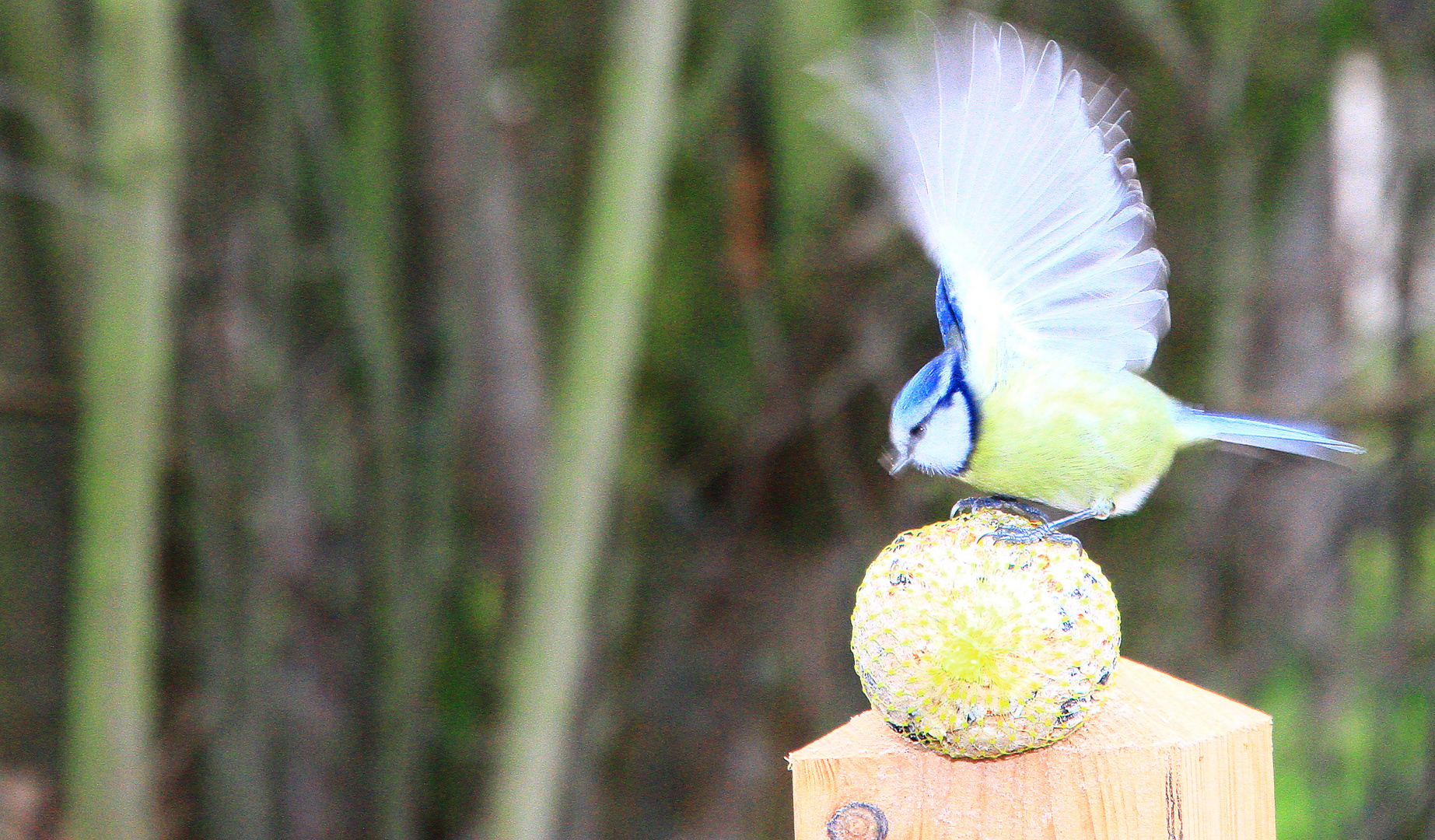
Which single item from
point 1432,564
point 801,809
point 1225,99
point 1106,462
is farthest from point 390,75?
point 1432,564

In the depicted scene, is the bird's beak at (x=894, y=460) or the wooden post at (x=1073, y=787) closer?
the wooden post at (x=1073, y=787)

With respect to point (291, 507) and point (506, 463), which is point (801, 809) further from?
point (506, 463)

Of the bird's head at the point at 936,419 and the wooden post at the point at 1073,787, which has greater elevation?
the bird's head at the point at 936,419

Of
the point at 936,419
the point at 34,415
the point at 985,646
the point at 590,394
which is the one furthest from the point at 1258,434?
the point at 34,415

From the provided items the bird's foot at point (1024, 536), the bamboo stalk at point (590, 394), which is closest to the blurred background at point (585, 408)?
the bamboo stalk at point (590, 394)

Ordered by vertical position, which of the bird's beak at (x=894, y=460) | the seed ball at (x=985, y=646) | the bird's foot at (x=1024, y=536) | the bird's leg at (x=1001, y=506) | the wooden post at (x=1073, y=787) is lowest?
the wooden post at (x=1073, y=787)

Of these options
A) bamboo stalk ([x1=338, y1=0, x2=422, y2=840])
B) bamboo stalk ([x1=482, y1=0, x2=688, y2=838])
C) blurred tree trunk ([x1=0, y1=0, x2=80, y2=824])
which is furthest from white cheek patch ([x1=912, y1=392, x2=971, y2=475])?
blurred tree trunk ([x1=0, y1=0, x2=80, y2=824])

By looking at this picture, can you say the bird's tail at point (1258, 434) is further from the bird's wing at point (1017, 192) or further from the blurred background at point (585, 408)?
the blurred background at point (585, 408)
